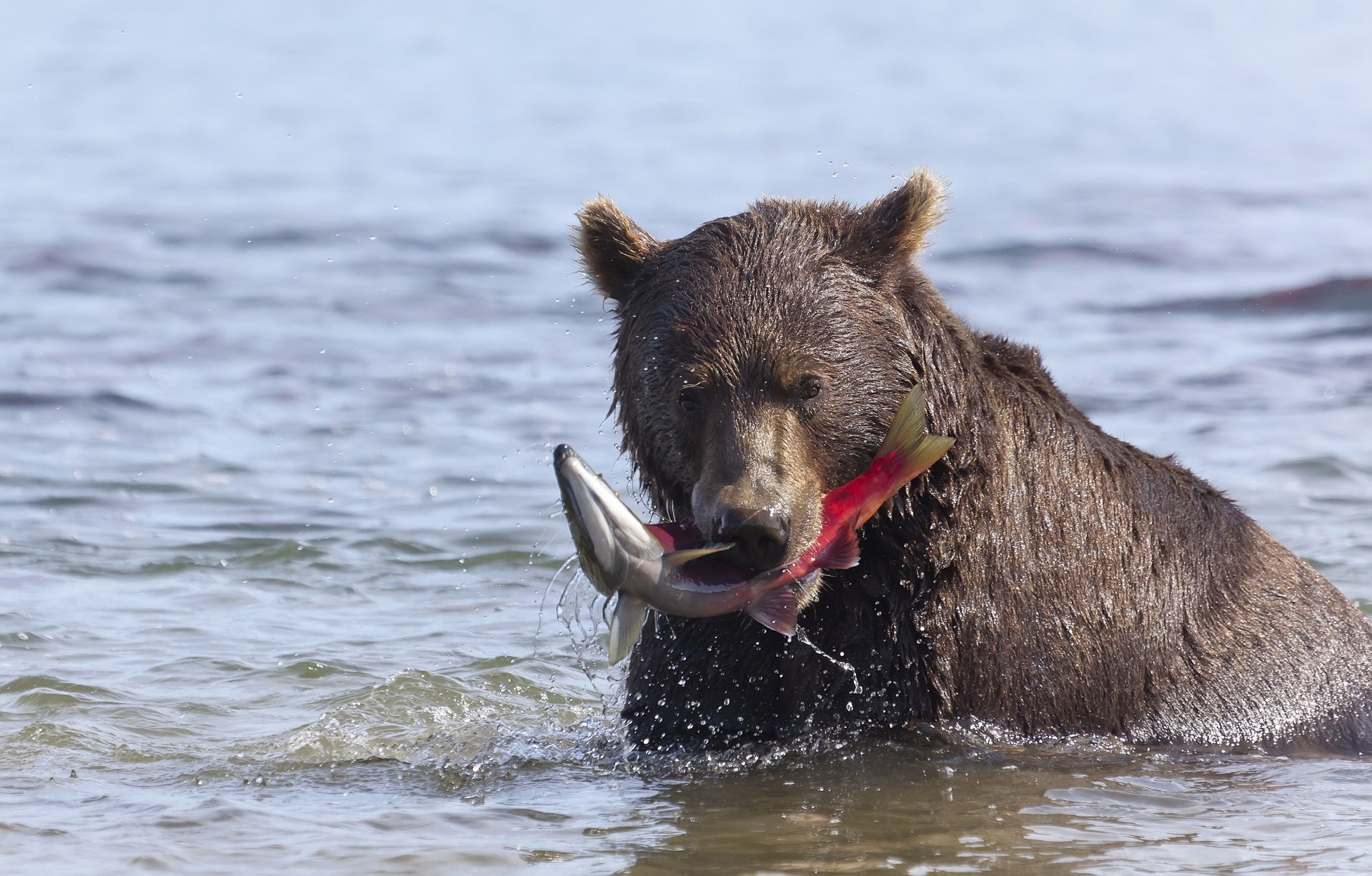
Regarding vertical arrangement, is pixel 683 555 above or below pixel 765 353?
below

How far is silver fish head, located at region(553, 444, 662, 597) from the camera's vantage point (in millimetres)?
4766

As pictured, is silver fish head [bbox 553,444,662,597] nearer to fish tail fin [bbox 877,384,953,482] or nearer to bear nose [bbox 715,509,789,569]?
bear nose [bbox 715,509,789,569]

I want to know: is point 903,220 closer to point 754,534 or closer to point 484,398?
point 754,534

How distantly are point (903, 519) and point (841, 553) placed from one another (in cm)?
36

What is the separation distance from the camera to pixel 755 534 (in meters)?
4.99

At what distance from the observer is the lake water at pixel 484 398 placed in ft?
17.9

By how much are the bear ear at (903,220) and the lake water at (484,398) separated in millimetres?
1611

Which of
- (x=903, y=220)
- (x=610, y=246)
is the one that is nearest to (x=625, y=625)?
(x=610, y=246)

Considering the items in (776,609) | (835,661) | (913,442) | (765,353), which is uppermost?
(765,353)

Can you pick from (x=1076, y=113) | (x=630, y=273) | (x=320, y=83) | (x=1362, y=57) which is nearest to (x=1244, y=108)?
(x=1076, y=113)

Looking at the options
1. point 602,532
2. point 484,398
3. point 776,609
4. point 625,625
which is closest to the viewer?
point 602,532

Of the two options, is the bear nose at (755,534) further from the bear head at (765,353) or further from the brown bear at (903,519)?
the brown bear at (903,519)

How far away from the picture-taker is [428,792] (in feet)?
19.0

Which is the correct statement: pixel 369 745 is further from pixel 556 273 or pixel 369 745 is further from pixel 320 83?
pixel 320 83
